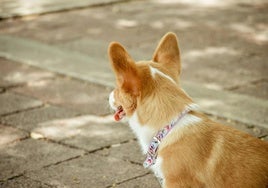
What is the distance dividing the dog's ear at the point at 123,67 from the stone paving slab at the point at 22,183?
5.19 ft

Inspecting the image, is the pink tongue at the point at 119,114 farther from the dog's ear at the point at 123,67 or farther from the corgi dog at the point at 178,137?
the dog's ear at the point at 123,67

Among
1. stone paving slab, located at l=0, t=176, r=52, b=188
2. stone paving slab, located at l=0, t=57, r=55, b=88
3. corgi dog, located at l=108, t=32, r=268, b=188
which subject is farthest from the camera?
stone paving slab, located at l=0, t=57, r=55, b=88

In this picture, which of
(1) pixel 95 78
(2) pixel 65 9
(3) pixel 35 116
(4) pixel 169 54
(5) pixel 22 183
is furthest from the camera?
(2) pixel 65 9

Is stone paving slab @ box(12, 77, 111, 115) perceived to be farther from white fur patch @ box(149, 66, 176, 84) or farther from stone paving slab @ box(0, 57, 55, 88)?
white fur patch @ box(149, 66, 176, 84)

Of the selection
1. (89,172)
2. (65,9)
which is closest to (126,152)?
(89,172)

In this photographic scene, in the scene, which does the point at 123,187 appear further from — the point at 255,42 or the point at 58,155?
the point at 255,42

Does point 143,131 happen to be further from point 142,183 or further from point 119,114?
point 142,183

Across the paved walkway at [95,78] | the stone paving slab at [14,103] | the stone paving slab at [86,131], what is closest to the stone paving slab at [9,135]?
the paved walkway at [95,78]

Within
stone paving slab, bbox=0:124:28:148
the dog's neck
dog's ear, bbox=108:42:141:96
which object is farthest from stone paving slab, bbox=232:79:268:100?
dog's ear, bbox=108:42:141:96

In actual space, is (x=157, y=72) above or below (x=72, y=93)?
above

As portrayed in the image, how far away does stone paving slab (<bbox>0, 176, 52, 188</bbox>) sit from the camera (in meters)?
5.26

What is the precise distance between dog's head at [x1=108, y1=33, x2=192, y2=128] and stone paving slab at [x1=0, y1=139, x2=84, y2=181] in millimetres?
1664

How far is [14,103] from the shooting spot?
7.36m

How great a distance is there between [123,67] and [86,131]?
252 cm
